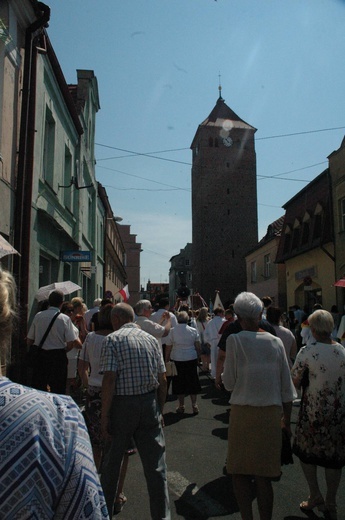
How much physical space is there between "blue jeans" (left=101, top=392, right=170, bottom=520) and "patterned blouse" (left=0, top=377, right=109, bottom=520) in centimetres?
235

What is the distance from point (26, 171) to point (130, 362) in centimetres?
615

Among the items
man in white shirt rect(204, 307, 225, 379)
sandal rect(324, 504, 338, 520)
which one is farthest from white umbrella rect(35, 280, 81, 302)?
sandal rect(324, 504, 338, 520)

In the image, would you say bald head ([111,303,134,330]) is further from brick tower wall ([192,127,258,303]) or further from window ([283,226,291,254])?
brick tower wall ([192,127,258,303])

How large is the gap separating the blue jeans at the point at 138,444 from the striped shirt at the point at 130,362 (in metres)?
0.08

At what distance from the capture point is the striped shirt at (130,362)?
3.66 metres

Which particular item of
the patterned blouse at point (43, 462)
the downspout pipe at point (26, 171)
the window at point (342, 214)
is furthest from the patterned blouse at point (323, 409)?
the window at point (342, 214)

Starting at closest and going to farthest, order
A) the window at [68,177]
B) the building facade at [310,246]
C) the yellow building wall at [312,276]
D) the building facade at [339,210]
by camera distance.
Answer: the window at [68,177], the building facade at [339,210], the yellow building wall at [312,276], the building facade at [310,246]

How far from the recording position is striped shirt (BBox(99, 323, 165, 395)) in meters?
3.66

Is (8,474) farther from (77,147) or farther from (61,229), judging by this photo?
(77,147)

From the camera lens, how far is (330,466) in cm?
393

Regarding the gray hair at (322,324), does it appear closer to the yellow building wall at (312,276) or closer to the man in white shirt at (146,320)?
the man in white shirt at (146,320)

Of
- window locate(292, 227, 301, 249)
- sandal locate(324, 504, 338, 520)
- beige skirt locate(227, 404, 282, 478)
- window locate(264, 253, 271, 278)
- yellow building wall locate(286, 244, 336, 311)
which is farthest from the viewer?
window locate(264, 253, 271, 278)

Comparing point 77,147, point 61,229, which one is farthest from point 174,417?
point 77,147

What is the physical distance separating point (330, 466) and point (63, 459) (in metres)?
3.37
